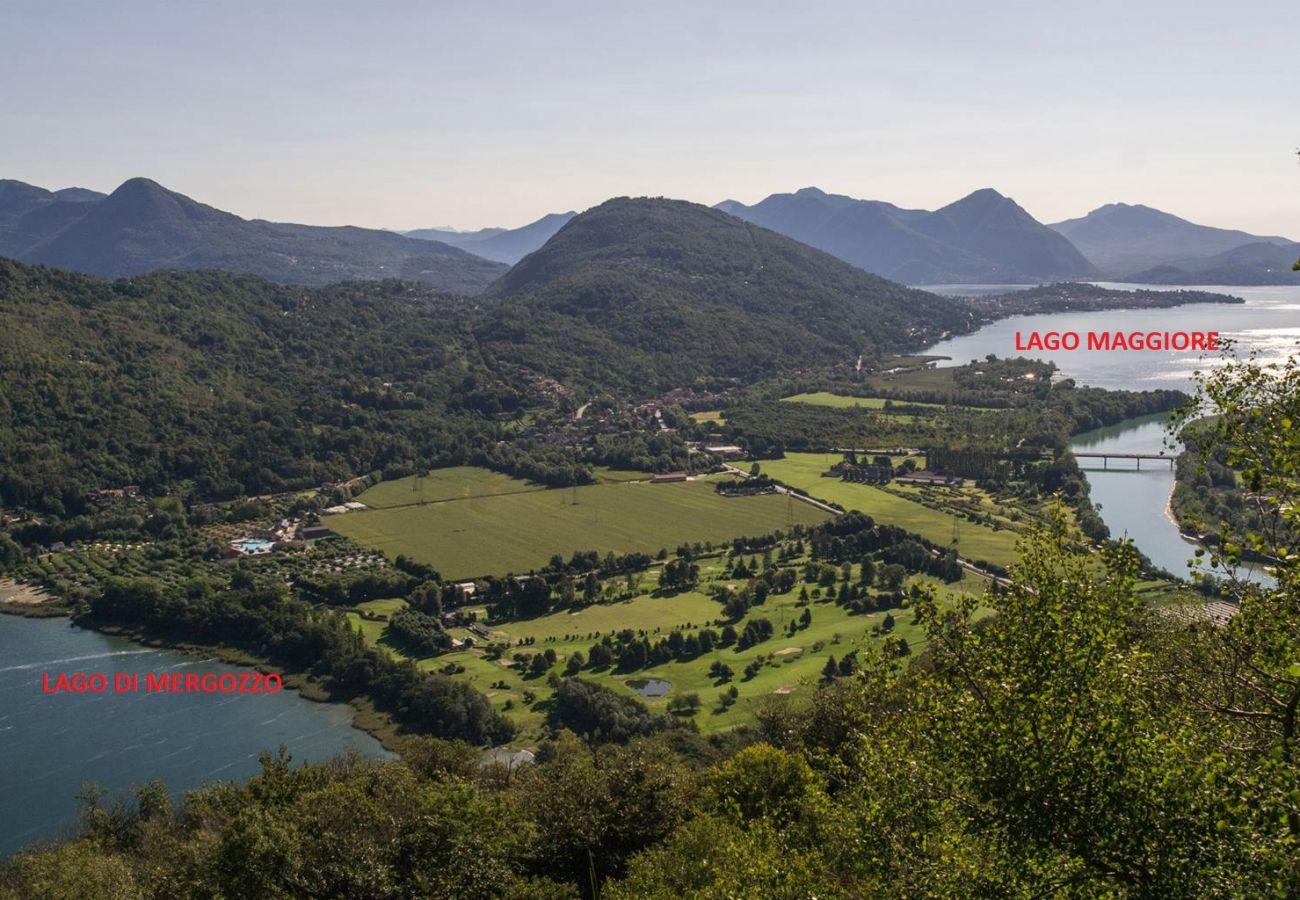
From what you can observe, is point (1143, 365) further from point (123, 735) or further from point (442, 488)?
point (123, 735)

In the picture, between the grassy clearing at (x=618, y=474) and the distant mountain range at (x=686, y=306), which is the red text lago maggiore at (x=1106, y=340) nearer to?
the distant mountain range at (x=686, y=306)

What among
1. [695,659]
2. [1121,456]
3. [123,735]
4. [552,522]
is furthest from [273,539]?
[1121,456]

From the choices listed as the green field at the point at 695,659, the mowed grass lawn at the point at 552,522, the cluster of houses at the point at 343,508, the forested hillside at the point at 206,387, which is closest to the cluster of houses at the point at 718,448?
the mowed grass lawn at the point at 552,522

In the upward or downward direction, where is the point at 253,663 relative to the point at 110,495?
downward

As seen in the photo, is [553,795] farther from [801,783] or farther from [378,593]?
[378,593]

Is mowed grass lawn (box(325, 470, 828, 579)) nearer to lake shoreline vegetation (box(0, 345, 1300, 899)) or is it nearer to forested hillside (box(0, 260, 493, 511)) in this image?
forested hillside (box(0, 260, 493, 511))
